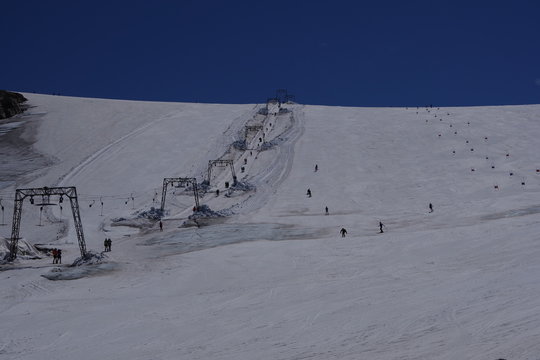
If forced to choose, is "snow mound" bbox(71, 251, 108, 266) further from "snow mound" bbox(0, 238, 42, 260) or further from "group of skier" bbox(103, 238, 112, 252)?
"snow mound" bbox(0, 238, 42, 260)

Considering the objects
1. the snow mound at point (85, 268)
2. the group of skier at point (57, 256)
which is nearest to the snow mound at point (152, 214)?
the group of skier at point (57, 256)

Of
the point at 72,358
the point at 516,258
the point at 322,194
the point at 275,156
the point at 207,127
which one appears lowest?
the point at 72,358

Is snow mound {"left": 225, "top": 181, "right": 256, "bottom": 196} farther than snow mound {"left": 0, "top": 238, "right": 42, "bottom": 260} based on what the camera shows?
Yes

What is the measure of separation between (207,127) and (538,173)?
1477 inches

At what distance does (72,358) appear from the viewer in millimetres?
14359

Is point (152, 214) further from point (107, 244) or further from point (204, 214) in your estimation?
point (107, 244)

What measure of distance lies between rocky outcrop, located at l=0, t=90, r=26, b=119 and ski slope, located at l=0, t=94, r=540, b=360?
1134 centimetres

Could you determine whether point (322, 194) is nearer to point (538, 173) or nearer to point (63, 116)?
point (538, 173)

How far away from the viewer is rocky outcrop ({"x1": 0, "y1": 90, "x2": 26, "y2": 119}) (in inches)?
2921

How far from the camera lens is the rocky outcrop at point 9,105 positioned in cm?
7419

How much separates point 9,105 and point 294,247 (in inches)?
2451

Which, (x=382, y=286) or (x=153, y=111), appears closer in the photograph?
(x=382, y=286)

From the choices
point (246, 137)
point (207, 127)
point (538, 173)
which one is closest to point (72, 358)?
point (538, 173)

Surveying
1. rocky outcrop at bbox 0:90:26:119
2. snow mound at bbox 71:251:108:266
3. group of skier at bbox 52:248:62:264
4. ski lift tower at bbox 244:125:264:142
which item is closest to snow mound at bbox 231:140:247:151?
ski lift tower at bbox 244:125:264:142
